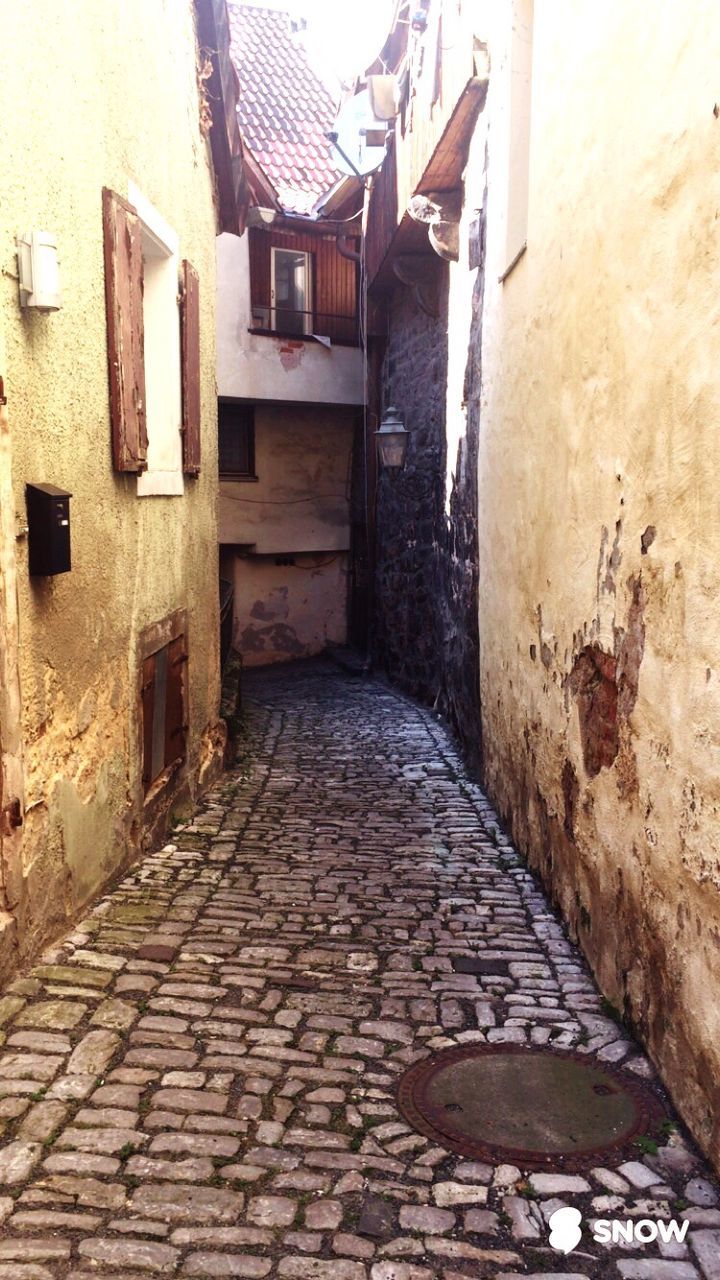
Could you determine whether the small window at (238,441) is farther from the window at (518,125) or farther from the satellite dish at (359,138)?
the window at (518,125)

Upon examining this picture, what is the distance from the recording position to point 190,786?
7.41 metres

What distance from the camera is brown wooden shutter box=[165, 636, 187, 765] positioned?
6730mm

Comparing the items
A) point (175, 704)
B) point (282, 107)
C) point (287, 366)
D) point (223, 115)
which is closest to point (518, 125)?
point (223, 115)

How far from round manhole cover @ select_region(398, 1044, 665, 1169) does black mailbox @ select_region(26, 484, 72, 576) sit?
94.0 inches

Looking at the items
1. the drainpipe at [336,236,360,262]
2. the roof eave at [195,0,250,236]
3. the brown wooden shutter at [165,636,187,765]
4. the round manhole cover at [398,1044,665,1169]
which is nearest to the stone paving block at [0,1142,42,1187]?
the round manhole cover at [398,1044,665,1169]

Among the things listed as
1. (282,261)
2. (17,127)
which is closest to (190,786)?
(17,127)

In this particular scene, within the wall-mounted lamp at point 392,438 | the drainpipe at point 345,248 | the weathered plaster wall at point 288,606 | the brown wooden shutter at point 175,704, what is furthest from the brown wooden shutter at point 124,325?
the weathered plaster wall at point 288,606

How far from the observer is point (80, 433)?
4.88 metres

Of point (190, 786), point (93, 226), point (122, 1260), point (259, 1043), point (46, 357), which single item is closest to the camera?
point (122, 1260)

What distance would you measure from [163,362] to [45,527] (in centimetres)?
294

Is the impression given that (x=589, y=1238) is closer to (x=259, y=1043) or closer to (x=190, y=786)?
(x=259, y=1043)

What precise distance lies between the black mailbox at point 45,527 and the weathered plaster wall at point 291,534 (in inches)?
453

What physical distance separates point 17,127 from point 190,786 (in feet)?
14.9

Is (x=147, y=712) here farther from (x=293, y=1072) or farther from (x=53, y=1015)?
(x=293, y=1072)
